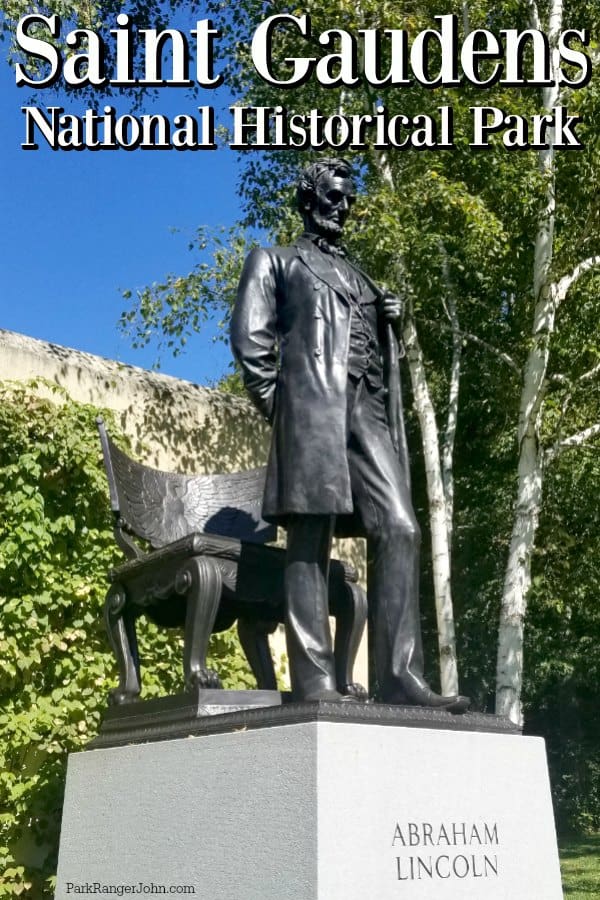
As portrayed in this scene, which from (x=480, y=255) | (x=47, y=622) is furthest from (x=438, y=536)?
(x=47, y=622)

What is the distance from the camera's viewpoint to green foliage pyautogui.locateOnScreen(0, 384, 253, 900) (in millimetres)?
6836

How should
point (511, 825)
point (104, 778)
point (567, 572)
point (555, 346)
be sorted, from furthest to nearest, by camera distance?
1. point (567, 572)
2. point (555, 346)
3. point (104, 778)
4. point (511, 825)

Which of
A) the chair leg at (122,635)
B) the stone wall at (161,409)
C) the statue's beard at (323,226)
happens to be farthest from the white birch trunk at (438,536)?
the statue's beard at (323,226)

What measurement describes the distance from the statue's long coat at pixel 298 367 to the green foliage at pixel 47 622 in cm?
308

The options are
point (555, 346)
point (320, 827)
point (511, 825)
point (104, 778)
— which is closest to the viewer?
point (320, 827)

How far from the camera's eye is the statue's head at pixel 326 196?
4.66 metres

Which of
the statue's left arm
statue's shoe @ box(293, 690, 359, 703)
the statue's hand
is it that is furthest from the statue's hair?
statue's shoe @ box(293, 690, 359, 703)

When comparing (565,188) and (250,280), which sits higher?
(565,188)

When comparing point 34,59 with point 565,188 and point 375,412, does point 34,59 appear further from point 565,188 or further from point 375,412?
point 375,412

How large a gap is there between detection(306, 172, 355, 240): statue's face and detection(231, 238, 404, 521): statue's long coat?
13 cm

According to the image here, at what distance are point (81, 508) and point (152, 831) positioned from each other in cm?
360

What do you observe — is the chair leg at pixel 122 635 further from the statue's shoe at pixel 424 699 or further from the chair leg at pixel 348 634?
the statue's shoe at pixel 424 699

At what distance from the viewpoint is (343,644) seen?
15.3ft

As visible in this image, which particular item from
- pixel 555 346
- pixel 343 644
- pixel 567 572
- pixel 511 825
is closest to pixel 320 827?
pixel 511 825
